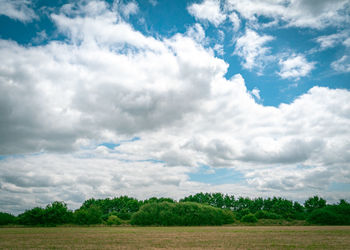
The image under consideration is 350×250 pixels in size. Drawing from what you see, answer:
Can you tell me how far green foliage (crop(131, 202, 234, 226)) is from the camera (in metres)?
77.9

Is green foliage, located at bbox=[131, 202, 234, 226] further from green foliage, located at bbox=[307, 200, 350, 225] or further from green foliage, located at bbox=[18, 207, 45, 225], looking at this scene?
green foliage, located at bbox=[307, 200, 350, 225]

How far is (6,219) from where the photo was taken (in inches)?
2847

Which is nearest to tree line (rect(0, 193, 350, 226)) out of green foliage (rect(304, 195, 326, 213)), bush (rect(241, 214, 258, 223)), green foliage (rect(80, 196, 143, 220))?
bush (rect(241, 214, 258, 223))

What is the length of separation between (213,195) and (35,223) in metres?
97.2

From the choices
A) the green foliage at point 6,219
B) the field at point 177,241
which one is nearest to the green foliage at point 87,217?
the green foliage at point 6,219

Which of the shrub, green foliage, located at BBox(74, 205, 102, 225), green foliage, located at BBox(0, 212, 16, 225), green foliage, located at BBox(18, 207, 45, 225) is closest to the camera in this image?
green foliage, located at BBox(18, 207, 45, 225)

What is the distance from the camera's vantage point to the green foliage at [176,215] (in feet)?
255

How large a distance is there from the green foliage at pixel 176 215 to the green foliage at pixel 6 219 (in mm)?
33929

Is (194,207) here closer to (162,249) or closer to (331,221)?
(331,221)

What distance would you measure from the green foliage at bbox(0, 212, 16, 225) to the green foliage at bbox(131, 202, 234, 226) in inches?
1336

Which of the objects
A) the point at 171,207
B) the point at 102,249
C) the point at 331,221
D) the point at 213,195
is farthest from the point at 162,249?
the point at 213,195

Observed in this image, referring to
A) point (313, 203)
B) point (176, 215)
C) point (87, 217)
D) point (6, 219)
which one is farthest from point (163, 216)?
point (313, 203)

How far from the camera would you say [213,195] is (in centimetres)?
14512

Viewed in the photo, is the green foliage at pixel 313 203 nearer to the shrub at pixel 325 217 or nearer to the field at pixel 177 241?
the shrub at pixel 325 217
